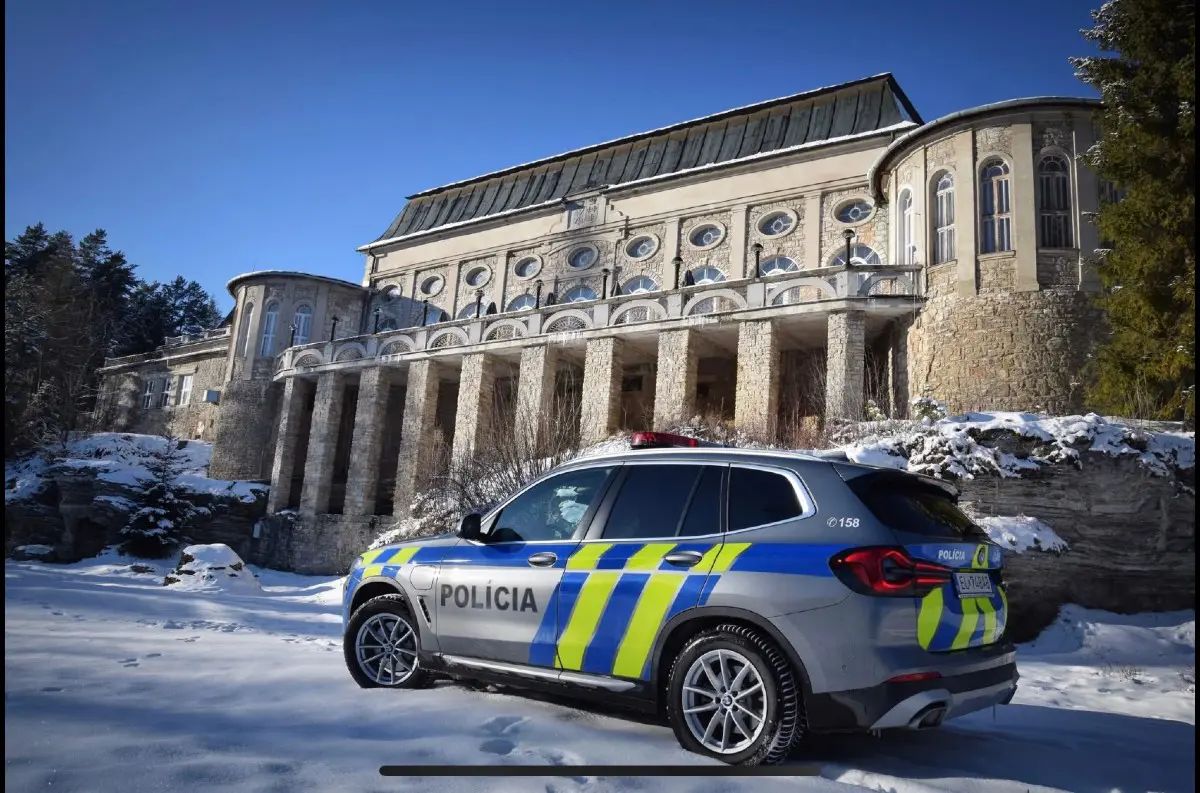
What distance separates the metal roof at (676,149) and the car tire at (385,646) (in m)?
24.2

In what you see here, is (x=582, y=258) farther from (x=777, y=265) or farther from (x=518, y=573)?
(x=518, y=573)

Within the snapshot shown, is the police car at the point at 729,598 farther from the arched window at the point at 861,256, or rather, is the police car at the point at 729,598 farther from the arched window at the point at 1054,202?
the arched window at the point at 861,256

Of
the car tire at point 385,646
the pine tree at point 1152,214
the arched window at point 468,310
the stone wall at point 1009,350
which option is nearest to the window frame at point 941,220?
the stone wall at point 1009,350

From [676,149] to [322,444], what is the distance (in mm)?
18857

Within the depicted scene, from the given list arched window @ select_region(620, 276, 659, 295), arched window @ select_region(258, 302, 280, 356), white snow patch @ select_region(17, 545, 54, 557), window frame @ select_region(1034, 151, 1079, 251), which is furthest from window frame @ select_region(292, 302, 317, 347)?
window frame @ select_region(1034, 151, 1079, 251)

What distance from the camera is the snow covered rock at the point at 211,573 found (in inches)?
531

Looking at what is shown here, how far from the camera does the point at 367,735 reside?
12.0ft

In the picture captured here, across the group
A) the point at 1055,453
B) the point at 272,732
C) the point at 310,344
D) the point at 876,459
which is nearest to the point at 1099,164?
the point at 1055,453

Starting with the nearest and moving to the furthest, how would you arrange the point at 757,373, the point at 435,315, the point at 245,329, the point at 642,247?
the point at 757,373, the point at 642,247, the point at 245,329, the point at 435,315

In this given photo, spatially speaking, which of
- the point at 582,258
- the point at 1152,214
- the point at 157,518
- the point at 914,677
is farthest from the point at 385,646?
the point at 582,258

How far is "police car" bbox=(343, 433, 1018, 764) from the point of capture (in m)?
3.40

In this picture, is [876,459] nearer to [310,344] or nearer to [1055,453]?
[1055,453]

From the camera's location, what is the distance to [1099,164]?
14.2 metres

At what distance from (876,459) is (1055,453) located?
2473 millimetres
